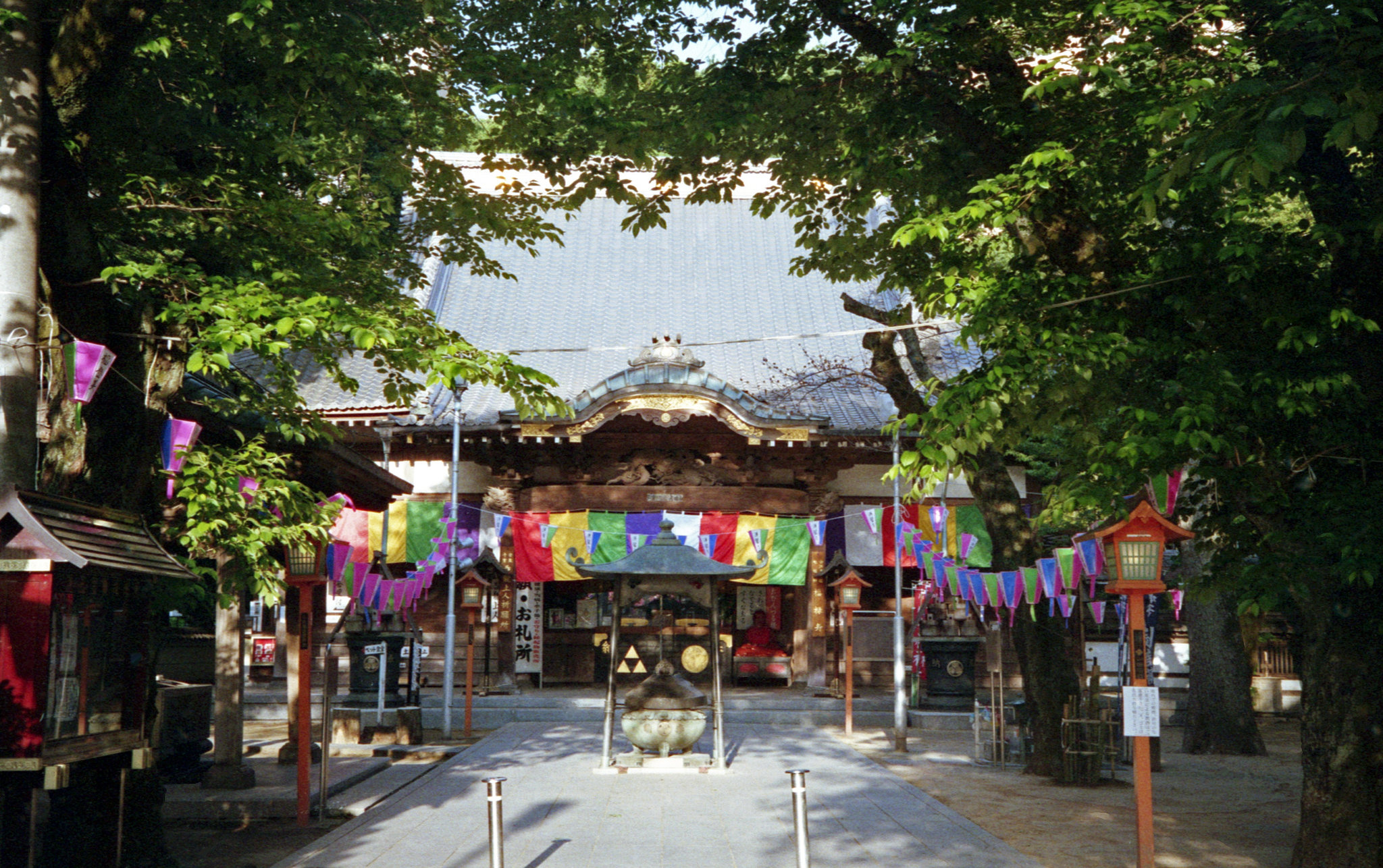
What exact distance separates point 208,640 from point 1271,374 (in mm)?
12868

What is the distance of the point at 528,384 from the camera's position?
808 cm

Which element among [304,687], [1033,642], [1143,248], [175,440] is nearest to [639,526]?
[1033,642]

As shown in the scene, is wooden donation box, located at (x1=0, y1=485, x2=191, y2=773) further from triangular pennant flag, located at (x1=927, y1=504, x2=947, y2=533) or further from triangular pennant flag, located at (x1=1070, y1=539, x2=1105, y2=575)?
triangular pennant flag, located at (x1=927, y1=504, x2=947, y2=533)

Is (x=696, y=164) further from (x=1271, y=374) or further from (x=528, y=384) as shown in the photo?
(x=1271, y=374)

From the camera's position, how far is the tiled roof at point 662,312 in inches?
901

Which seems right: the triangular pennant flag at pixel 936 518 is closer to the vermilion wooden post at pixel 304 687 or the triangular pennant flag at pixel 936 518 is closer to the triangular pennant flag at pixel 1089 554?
the triangular pennant flag at pixel 1089 554

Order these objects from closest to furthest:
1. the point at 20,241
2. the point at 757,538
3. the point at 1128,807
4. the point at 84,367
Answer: the point at 20,241 < the point at 84,367 < the point at 1128,807 < the point at 757,538

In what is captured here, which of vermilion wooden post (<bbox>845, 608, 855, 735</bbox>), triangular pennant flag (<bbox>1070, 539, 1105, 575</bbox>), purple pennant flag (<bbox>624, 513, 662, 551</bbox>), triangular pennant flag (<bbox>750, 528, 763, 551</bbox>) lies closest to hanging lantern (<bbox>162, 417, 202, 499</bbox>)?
triangular pennant flag (<bbox>1070, 539, 1105, 575</bbox>)

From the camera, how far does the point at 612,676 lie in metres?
13.8

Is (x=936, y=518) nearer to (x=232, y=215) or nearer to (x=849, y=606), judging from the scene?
(x=849, y=606)

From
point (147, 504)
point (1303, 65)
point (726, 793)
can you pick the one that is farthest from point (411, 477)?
point (1303, 65)

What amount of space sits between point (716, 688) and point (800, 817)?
255 inches

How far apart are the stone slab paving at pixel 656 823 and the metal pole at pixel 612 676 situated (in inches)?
14.1

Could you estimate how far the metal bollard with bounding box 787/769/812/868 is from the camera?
23.9 ft
